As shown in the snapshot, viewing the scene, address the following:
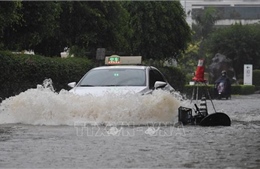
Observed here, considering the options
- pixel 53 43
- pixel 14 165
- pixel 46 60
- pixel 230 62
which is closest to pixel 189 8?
pixel 230 62

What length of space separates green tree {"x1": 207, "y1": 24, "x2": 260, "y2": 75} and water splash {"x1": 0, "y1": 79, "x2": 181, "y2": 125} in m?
64.1

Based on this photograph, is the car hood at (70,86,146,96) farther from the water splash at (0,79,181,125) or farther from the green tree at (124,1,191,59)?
the green tree at (124,1,191,59)

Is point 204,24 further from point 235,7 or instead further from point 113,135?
point 113,135

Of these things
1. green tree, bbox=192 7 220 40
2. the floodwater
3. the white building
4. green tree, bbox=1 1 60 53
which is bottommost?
the floodwater

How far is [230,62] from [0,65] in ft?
184

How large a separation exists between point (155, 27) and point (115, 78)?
2584 cm

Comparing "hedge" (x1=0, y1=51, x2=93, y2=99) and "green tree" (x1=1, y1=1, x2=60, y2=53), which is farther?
"green tree" (x1=1, y1=1, x2=60, y2=53)

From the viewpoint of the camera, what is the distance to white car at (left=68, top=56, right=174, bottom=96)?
53.3 ft

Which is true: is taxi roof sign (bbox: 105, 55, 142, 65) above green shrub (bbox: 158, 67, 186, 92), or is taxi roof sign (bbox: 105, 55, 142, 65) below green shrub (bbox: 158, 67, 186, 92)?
above

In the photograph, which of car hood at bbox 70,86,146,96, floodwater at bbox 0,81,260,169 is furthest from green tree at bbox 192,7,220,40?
car hood at bbox 70,86,146,96

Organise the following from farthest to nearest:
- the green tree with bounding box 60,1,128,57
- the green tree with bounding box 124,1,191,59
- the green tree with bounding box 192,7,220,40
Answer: the green tree with bounding box 192,7,220,40, the green tree with bounding box 124,1,191,59, the green tree with bounding box 60,1,128,57

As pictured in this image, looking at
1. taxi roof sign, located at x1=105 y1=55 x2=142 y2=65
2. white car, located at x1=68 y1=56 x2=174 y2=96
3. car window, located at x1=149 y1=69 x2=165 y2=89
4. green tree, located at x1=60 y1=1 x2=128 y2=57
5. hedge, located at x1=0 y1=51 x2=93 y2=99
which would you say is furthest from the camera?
green tree, located at x1=60 y1=1 x2=128 y2=57

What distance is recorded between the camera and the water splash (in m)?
15.3

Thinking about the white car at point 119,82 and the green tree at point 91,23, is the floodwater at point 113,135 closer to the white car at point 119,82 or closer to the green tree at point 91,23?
the white car at point 119,82
